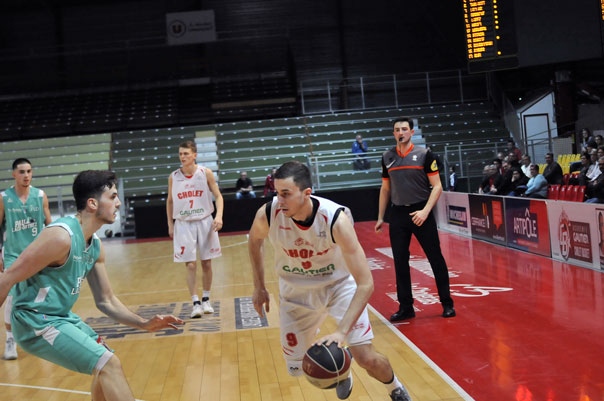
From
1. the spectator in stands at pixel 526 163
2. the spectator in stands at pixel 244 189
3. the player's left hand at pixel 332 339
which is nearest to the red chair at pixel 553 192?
the spectator in stands at pixel 526 163

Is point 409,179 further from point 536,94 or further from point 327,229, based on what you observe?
point 536,94

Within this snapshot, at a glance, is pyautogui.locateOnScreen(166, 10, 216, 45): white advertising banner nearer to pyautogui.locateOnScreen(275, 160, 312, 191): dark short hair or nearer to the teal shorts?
pyautogui.locateOnScreen(275, 160, 312, 191): dark short hair

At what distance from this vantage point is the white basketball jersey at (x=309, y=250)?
3.97 m

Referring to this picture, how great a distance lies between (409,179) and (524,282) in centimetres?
271

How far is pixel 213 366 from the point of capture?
583 cm

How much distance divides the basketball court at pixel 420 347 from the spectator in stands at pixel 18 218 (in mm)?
896

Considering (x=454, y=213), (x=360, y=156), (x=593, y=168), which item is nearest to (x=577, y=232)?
(x=593, y=168)

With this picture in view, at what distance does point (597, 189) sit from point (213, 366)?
7924 millimetres

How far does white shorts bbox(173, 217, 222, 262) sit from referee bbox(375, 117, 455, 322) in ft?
7.07

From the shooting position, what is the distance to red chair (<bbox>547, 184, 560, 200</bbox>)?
13.0 m

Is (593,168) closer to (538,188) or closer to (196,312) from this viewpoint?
(538,188)

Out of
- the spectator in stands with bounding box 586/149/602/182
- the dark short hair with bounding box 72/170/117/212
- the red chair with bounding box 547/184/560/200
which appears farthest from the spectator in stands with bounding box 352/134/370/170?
the dark short hair with bounding box 72/170/117/212

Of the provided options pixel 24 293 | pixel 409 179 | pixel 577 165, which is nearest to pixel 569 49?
pixel 577 165

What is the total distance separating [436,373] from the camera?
16.9 feet
